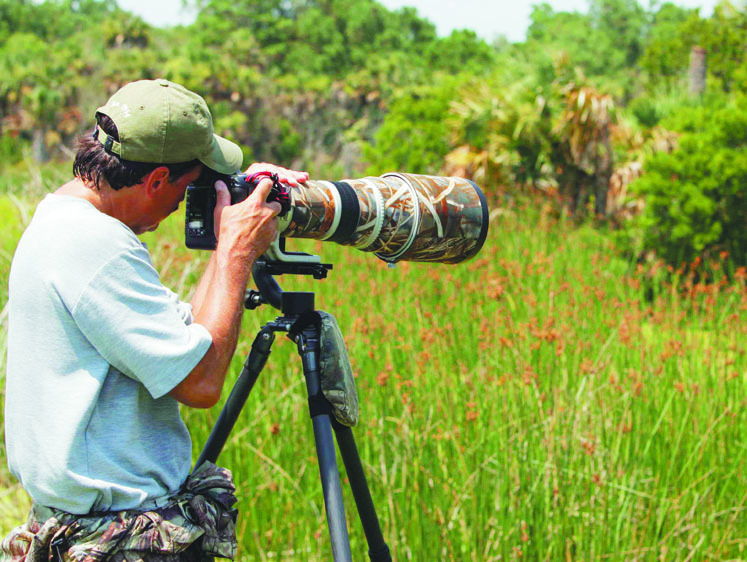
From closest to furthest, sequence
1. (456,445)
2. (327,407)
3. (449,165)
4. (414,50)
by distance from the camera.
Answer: (327,407) < (456,445) < (449,165) < (414,50)

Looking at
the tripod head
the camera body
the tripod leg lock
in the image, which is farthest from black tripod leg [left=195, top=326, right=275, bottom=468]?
the camera body

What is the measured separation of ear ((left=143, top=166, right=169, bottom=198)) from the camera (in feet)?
4.66

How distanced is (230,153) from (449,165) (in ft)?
Result: 25.9

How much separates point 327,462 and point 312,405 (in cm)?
14

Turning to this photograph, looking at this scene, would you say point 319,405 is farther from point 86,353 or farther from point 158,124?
point 158,124

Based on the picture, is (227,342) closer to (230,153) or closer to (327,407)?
(327,407)

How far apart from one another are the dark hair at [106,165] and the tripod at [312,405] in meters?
0.40

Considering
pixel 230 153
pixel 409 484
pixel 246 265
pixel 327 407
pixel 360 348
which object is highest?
pixel 230 153

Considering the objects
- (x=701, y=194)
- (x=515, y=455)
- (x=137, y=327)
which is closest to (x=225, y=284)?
(x=137, y=327)

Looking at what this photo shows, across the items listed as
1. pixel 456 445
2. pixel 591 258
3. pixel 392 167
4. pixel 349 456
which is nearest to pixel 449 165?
pixel 392 167

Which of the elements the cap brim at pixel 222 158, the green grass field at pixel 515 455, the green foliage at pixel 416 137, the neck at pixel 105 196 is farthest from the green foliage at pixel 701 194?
the neck at pixel 105 196

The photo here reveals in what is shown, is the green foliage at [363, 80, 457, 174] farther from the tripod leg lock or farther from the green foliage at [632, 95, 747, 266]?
the tripod leg lock

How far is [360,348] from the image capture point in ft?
12.1

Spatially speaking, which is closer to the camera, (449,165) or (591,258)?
(591,258)
